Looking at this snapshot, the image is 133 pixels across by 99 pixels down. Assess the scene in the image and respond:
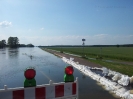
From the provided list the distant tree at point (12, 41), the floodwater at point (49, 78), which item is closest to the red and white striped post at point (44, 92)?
the floodwater at point (49, 78)

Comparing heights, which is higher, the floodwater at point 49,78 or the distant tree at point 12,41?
the distant tree at point 12,41

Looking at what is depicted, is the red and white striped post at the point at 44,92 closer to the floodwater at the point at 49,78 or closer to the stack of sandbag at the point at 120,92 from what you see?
the floodwater at the point at 49,78

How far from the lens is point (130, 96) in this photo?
24.1ft

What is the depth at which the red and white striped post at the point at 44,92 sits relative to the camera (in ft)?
9.71

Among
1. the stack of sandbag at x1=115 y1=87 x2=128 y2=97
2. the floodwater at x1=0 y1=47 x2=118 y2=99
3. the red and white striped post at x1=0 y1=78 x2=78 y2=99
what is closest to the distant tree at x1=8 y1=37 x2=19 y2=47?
the floodwater at x1=0 y1=47 x2=118 y2=99

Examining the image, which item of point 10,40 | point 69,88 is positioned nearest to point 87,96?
point 69,88

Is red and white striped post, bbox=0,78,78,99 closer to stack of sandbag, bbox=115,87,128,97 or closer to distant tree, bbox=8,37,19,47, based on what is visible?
stack of sandbag, bbox=115,87,128,97

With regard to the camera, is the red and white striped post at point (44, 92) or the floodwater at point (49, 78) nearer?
the red and white striped post at point (44, 92)

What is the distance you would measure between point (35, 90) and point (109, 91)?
6609mm

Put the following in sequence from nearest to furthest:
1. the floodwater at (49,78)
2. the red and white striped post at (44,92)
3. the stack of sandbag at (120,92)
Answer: the red and white striped post at (44,92) < the stack of sandbag at (120,92) < the floodwater at (49,78)

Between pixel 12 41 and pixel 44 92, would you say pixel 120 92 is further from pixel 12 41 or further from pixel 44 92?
pixel 12 41

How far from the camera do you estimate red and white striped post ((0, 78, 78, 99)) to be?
2.96 meters

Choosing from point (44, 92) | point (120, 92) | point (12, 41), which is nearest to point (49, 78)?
point (120, 92)

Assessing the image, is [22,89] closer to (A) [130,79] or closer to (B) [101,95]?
(B) [101,95]
